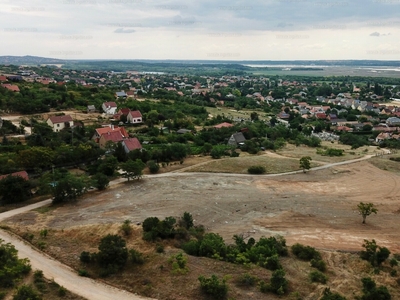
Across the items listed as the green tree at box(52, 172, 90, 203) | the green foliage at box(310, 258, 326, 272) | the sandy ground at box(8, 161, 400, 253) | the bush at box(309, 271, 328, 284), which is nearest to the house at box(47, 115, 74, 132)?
the sandy ground at box(8, 161, 400, 253)

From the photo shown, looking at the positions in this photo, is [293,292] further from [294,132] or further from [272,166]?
[294,132]

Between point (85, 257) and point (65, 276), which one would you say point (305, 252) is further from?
point (65, 276)

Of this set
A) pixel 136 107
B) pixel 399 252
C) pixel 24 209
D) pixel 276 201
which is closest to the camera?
pixel 399 252

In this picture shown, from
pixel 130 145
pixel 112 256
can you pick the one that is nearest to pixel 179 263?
pixel 112 256

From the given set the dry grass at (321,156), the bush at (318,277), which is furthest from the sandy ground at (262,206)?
the dry grass at (321,156)

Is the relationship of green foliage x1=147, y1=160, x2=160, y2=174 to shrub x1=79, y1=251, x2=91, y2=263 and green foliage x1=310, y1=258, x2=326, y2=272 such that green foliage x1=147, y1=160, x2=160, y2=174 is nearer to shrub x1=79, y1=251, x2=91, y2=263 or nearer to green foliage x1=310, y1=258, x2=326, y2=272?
shrub x1=79, y1=251, x2=91, y2=263

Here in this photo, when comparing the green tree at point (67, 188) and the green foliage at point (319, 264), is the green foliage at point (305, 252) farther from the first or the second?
the green tree at point (67, 188)

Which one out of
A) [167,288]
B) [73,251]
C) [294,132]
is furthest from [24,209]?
[294,132]
